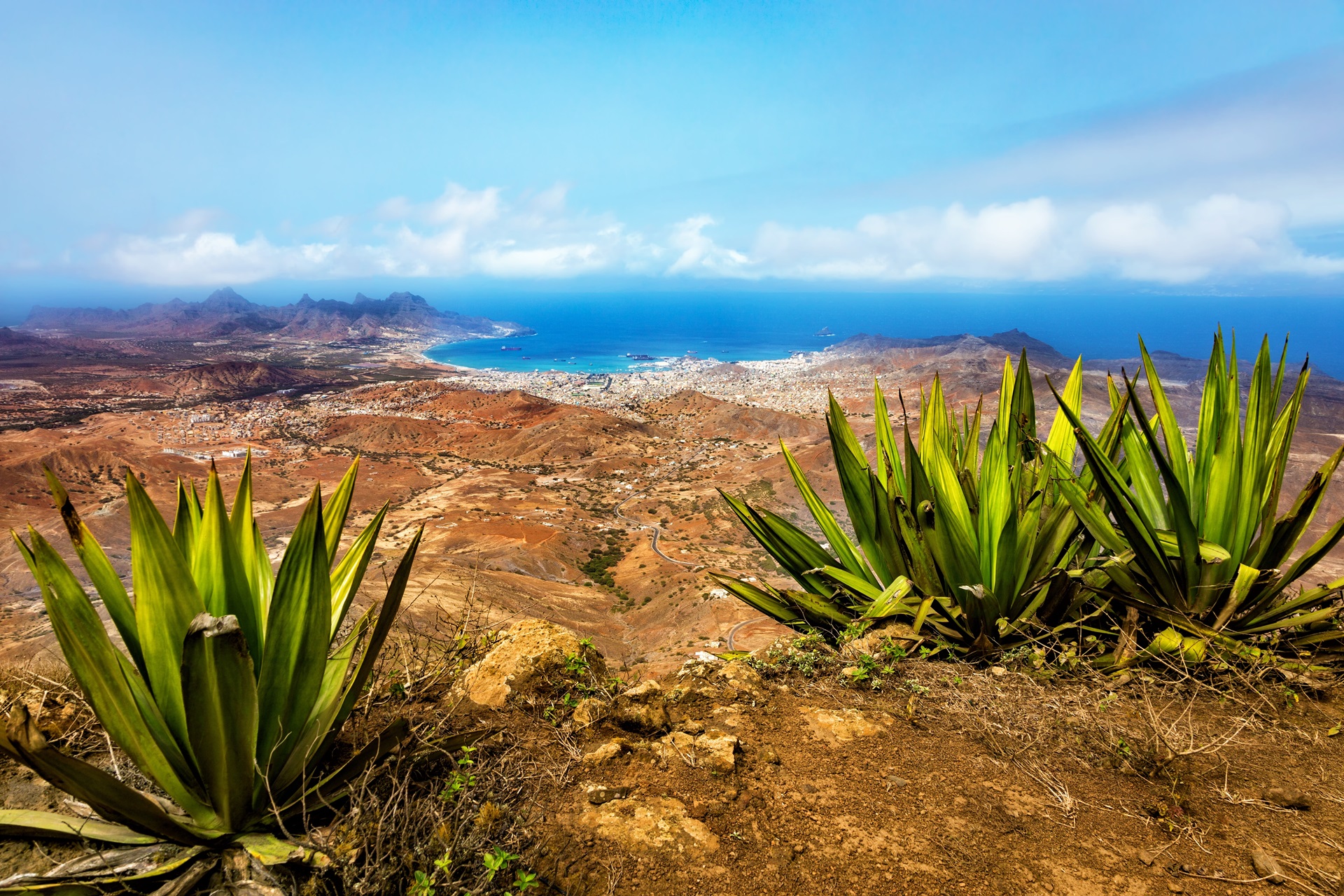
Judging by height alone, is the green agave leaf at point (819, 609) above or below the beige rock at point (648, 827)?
above

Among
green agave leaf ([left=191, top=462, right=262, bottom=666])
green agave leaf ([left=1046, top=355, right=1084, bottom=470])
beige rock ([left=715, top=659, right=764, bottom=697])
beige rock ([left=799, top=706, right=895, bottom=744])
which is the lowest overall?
beige rock ([left=715, top=659, right=764, bottom=697])

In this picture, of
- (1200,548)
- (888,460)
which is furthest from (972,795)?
(888,460)

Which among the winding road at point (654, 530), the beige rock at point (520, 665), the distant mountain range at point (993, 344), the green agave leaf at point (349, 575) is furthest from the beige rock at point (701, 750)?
the distant mountain range at point (993, 344)

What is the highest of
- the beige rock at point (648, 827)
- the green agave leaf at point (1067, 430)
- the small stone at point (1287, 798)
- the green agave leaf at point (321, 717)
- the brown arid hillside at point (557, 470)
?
the green agave leaf at point (1067, 430)

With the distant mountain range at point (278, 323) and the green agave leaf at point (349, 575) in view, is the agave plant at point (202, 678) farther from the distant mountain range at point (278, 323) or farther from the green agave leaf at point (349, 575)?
the distant mountain range at point (278, 323)

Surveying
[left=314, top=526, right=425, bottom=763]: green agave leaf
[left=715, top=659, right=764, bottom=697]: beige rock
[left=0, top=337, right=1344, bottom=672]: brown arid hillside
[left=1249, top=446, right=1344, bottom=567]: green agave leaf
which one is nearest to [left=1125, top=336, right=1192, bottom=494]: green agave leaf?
[left=1249, top=446, right=1344, bottom=567]: green agave leaf

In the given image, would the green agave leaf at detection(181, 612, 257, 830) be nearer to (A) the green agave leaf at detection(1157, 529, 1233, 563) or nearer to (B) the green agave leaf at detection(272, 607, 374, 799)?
(B) the green agave leaf at detection(272, 607, 374, 799)
